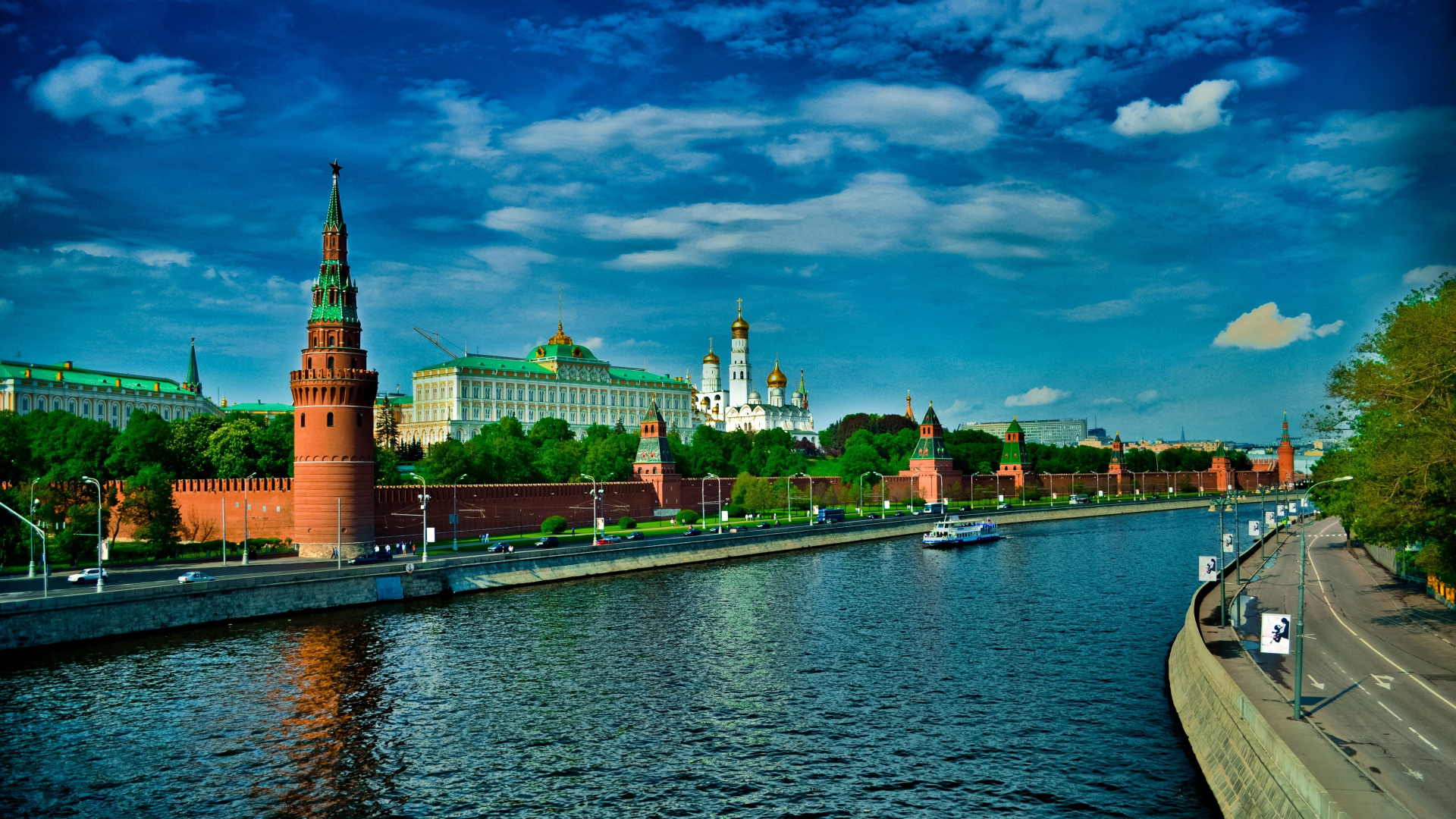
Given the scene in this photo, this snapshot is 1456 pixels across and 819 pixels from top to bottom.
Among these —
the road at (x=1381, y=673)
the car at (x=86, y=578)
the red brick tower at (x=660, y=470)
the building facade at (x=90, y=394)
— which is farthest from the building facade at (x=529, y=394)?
the road at (x=1381, y=673)

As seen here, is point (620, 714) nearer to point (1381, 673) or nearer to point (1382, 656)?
point (1381, 673)

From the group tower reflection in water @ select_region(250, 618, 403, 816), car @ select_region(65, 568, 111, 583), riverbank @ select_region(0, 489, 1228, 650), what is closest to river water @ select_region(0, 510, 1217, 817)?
tower reflection in water @ select_region(250, 618, 403, 816)

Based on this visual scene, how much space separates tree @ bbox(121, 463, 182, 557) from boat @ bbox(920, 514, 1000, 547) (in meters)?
56.1

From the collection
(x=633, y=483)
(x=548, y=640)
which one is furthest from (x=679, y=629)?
(x=633, y=483)

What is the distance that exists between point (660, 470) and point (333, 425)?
4520 cm

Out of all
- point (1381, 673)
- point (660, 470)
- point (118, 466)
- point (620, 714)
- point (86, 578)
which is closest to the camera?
point (1381, 673)

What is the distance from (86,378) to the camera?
155000 millimetres

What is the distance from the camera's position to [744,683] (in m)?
36.5

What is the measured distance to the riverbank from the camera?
42875 millimetres

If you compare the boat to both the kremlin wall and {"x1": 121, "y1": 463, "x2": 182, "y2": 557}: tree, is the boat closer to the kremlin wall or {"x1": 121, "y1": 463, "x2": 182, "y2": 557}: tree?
the kremlin wall

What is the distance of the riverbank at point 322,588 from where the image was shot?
42875mm

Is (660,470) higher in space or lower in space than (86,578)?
higher

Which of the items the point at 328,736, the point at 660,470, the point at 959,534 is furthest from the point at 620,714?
the point at 660,470

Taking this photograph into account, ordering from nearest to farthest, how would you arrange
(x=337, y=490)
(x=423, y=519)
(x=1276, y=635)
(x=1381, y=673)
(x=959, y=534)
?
(x=1276, y=635), (x=1381, y=673), (x=337, y=490), (x=423, y=519), (x=959, y=534)
